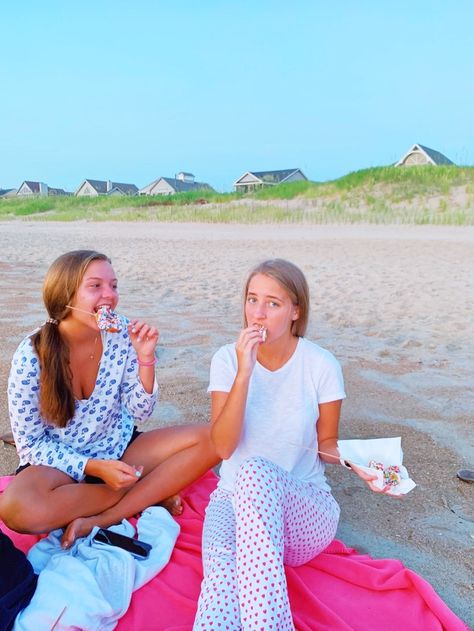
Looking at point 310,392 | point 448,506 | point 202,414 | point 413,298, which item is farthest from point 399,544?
point 413,298

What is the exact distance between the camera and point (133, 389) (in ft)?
9.92

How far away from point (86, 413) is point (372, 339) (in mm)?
4341

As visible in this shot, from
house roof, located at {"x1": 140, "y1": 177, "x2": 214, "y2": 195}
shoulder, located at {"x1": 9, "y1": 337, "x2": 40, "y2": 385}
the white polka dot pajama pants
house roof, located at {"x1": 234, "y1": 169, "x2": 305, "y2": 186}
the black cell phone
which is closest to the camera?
the white polka dot pajama pants

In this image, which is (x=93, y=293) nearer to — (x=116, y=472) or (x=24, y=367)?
(x=24, y=367)

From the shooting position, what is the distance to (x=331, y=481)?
356 centimetres

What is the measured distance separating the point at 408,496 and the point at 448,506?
0.23 meters

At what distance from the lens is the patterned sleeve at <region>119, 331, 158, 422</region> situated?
3.00 m

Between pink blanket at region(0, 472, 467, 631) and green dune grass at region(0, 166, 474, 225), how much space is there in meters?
17.2

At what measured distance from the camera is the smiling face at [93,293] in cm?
271

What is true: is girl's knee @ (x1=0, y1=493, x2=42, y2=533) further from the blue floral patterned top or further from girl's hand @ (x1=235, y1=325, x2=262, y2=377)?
girl's hand @ (x1=235, y1=325, x2=262, y2=377)

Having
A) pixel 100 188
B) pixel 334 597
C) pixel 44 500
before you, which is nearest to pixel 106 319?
pixel 44 500

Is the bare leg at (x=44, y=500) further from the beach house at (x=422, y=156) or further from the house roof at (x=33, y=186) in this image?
the house roof at (x=33, y=186)

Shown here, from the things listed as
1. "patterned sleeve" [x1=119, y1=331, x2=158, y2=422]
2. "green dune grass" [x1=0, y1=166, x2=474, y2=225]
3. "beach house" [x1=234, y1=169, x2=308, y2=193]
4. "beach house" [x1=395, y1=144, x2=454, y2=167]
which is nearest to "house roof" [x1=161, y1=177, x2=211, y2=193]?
"beach house" [x1=234, y1=169, x2=308, y2=193]

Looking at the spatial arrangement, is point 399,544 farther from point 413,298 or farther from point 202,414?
point 413,298
